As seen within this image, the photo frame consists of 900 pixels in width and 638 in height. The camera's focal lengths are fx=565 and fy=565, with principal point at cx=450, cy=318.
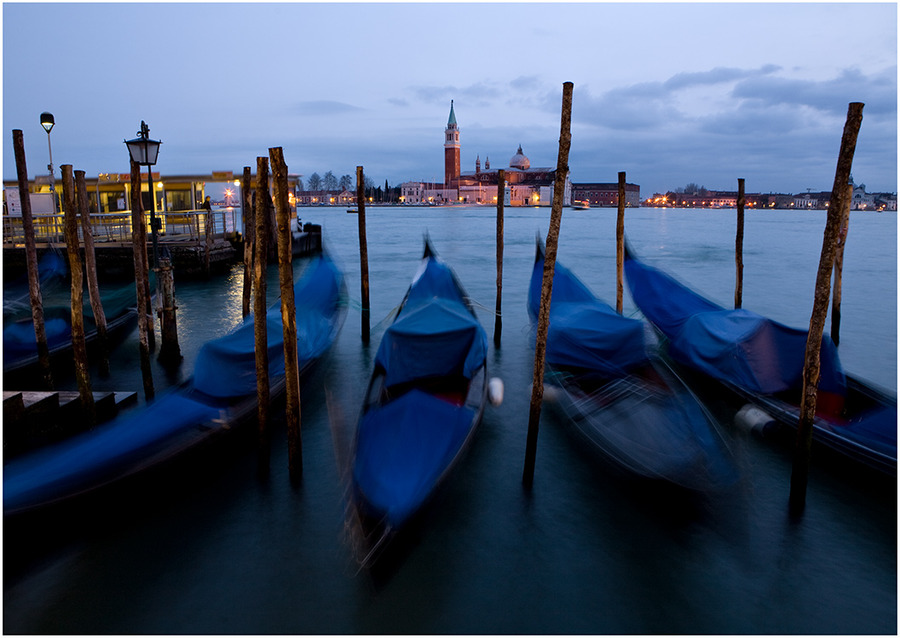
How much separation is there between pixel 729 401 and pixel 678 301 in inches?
92.0

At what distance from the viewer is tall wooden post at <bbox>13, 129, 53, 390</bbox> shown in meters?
5.43

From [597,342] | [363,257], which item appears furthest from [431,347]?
[363,257]

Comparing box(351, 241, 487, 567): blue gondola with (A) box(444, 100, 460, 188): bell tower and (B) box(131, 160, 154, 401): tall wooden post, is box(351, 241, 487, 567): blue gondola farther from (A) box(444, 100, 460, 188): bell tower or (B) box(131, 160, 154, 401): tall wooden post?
(A) box(444, 100, 460, 188): bell tower

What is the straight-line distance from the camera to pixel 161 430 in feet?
13.3

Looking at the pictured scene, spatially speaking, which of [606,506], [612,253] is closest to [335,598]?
[606,506]

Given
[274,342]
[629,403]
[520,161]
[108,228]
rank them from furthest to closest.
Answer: [520,161] → [108,228] → [274,342] → [629,403]

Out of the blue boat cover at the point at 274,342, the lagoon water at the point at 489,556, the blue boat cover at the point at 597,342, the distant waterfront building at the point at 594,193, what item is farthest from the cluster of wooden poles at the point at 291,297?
the distant waterfront building at the point at 594,193

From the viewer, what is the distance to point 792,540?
392 cm

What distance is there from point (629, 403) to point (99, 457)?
400 centimetres

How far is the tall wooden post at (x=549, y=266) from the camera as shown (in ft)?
13.2

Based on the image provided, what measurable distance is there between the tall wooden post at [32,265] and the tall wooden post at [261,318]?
262 cm

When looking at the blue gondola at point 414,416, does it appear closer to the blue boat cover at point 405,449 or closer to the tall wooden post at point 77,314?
the blue boat cover at point 405,449

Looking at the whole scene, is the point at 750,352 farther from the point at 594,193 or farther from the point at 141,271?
the point at 594,193

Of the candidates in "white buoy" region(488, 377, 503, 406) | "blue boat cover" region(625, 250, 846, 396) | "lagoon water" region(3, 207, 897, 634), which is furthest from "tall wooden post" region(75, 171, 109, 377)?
"blue boat cover" region(625, 250, 846, 396)
